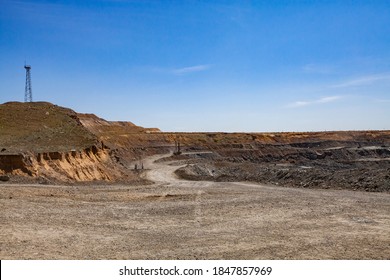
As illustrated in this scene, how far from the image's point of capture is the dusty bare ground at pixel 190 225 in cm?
1114

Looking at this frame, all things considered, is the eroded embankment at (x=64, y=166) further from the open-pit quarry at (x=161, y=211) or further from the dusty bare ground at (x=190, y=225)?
the dusty bare ground at (x=190, y=225)

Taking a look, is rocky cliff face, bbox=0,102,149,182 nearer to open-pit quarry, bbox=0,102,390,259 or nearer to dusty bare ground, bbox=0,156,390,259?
open-pit quarry, bbox=0,102,390,259

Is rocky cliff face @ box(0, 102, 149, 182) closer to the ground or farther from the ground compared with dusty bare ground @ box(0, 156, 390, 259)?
farther from the ground

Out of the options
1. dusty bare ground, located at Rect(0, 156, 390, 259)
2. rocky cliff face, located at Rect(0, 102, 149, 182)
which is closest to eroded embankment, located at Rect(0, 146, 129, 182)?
rocky cliff face, located at Rect(0, 102, 149, 182)

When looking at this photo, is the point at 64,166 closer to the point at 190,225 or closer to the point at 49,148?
the point at 49,148

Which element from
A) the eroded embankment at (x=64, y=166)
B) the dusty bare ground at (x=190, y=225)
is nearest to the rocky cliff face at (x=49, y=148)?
the eroded embankment at (x=64, y=166)

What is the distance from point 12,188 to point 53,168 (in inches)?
295

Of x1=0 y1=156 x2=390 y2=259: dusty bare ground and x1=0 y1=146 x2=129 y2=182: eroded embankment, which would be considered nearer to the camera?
x1=0 y1=156 x2=390 y2=259: dusty bare ground

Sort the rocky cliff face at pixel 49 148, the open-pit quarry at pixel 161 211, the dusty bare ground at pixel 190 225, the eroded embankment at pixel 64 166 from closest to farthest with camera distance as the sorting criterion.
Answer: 1. the dusty bare ground at pixel 190 225
2. the open-pit quarry at pixel 161 211
3. the eroded embankment at pixel 64 166
4. the rocky cliff face at pixel 49 148

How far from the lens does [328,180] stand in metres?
27.8

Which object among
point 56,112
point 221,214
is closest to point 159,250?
point 221,214

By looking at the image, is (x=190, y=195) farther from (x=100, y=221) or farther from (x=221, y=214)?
(x=100, y=221)

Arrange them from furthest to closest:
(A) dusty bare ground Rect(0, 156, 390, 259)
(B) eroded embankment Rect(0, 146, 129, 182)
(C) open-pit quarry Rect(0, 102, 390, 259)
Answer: (B) eroded embankment Rect(0, 146, 129, 182) < (C) open-pit quarry Rect(0, 102, 390, 259) < (A) dusty bare ground Rect(0, 156, 390, 259)

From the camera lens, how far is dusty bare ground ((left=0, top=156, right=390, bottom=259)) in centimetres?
1114
